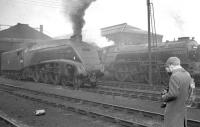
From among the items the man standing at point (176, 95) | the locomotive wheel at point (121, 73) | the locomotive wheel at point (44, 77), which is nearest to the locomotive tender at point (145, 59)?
the locomotive wheel at point (121, 73)

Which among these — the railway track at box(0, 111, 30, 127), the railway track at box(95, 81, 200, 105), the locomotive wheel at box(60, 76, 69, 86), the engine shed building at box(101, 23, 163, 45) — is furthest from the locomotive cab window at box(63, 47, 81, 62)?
the engine shed building at box(101, 23, 163, 45)

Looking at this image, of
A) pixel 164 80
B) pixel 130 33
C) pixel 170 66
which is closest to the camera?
pixel 170 66

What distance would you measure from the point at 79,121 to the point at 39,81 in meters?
11.9

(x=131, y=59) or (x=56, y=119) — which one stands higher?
(x=131, y=59)

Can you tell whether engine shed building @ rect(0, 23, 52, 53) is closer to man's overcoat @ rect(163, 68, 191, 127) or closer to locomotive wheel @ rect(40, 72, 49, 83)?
locomotive wheel @ rect(40, 72, 49, 83)

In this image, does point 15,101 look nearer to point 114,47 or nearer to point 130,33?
point 114,47

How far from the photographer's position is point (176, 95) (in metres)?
3.51

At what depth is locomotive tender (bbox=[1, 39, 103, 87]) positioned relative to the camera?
14930 mm

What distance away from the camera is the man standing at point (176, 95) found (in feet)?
11.5

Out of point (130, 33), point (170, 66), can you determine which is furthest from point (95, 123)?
point (130, 33)

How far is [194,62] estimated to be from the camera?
→ 15.5 m

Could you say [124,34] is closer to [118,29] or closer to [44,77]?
[118,29]

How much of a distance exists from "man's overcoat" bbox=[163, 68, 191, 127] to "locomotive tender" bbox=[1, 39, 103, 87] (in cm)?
1078

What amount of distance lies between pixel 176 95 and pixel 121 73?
56.5 feet
